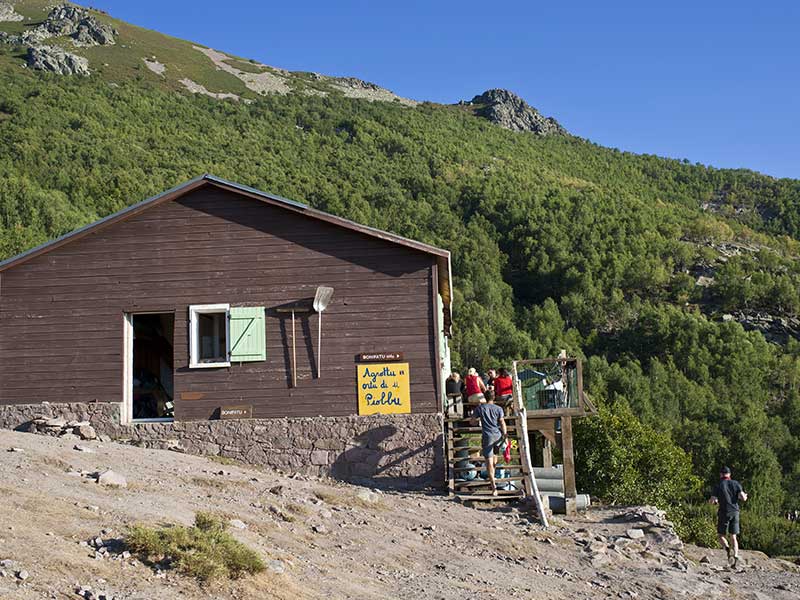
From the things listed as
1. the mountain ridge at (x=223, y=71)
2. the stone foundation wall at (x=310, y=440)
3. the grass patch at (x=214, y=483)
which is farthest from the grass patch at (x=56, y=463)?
the mountain ridge at (x=223, y=71)

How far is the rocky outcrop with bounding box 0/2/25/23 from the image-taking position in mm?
144750

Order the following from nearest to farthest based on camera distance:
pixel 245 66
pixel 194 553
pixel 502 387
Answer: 1. pixel 194 553
2. pixel 502 387
3. pixel 245 66

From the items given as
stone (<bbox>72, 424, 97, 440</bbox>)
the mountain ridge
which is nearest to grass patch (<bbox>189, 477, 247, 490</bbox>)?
stone (<bbox>72, 424, 97, 440</bbox>)

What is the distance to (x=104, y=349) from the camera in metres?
18.6

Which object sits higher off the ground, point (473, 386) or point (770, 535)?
point (473, 386)

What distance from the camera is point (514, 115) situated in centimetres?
13325

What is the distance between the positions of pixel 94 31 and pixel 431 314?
12930cm

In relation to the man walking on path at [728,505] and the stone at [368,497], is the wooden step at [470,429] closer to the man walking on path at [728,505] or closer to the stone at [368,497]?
the stone at [368,497]

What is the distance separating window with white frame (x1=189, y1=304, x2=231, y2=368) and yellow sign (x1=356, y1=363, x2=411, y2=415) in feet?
8.80

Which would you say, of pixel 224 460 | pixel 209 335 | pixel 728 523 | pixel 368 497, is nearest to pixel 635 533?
pixel 728 523

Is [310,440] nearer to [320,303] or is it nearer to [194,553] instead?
[320,303]

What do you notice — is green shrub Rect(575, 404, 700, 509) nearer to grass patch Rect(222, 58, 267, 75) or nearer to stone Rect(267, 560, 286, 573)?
stone Rect(267, 560, 286, 573)

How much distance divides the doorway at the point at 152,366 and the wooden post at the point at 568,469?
28.0 ft

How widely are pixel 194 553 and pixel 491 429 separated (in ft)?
26.5
